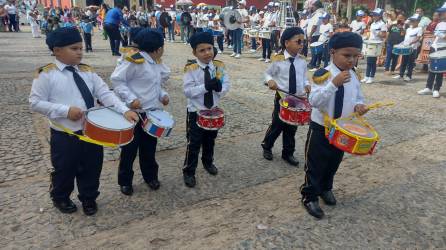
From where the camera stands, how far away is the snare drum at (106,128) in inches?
116

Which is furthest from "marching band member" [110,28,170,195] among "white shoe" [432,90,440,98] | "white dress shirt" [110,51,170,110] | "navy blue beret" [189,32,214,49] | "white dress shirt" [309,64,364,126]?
"white shoe" [432,90,440,98]

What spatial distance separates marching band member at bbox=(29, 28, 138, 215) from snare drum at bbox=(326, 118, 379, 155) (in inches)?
69.7

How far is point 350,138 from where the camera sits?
303 centimetres

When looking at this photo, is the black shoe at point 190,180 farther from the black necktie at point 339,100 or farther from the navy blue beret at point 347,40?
the navy blue beret at point 347,40

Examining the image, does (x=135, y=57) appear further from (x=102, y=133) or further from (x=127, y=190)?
(x=127, y=190)

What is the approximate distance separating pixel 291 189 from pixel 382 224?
40.4 inches

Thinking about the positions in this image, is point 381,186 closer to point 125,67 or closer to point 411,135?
point 411,135

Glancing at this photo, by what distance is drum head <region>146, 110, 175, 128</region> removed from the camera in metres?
3.43

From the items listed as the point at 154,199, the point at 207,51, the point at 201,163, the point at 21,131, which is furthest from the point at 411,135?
the point at 21,131

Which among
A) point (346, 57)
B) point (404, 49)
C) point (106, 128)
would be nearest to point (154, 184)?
point (106, 128)

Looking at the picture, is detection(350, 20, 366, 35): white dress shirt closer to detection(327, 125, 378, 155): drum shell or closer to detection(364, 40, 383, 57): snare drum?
detection(364, 40, 383, 57): snare drum

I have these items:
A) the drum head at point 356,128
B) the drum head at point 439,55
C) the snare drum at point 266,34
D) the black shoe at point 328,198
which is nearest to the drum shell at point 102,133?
the drum head at point 356,128

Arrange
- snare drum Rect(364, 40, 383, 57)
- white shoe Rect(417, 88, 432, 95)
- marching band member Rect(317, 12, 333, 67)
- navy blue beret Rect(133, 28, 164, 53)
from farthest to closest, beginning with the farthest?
1. marching band member Rect(317, 12, 333, 67)
2. snare drum Rect(364, 40, 383, 57)
3. white shoe Rect(417, 88, 432, 95)
4. navy blue beret Rect(133, 28, 164, 53)

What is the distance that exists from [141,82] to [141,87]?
0.05 m
